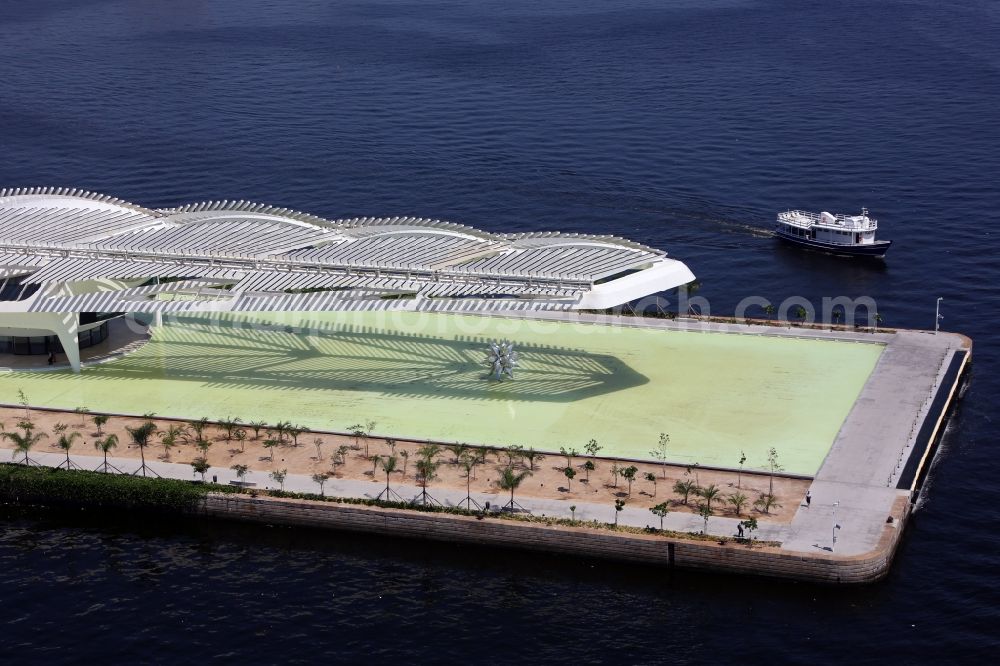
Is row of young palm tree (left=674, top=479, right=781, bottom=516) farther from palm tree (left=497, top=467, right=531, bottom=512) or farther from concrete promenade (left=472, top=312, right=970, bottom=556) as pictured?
palm tree (left=497, top=467, right=531, bottom=512)

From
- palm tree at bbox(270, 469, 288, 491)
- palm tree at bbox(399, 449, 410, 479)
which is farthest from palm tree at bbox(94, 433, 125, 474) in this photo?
palm tree at bbox(399, 449, 410, 479)

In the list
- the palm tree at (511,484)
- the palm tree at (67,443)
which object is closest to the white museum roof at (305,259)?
the palm tree at (67,443)

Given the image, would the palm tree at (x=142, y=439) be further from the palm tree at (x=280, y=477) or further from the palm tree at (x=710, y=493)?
the palm tree at (x=710, y=493)

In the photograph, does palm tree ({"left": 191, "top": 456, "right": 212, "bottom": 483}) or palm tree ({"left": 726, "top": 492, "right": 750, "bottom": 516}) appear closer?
palm tree ({"left": 726, "top": 492, "right": 750, "bottom": 516})

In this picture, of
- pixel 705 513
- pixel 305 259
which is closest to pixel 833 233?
pixel 305 259

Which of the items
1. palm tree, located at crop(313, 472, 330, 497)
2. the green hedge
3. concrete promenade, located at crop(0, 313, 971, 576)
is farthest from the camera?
palm tree, located at crop(313, 472, 330, 497)

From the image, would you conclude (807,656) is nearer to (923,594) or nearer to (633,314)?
(923,594)

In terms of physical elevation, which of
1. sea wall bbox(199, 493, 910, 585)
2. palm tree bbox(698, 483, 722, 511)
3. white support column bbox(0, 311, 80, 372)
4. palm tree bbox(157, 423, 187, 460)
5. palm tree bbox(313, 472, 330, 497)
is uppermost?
white support column bbox(0, 311, 80, 372)

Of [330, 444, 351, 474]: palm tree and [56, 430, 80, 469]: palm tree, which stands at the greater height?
[56, 430, 80, 469]: palm tree
